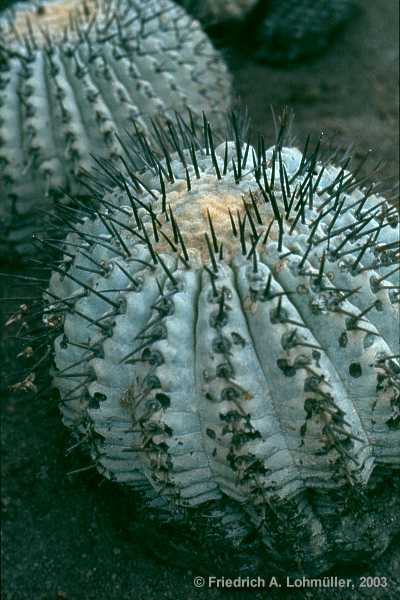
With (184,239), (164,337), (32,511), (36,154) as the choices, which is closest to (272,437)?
(164,337)

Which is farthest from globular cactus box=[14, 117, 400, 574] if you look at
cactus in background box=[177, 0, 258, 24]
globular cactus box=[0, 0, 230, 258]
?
cactus in background box=[177, 0, 258, 24]

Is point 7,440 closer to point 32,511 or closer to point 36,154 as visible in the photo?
point 32,511

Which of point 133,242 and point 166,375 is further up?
point 133,242

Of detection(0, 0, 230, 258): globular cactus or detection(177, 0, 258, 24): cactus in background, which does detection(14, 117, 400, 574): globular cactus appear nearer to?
detection(0, 0, 230, 258): globular cactus

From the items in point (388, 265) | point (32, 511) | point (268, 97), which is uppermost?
point (388, 265)

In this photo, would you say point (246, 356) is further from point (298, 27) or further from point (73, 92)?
point (298, 27)

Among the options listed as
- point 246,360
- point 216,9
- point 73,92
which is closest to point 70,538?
point 246,360
